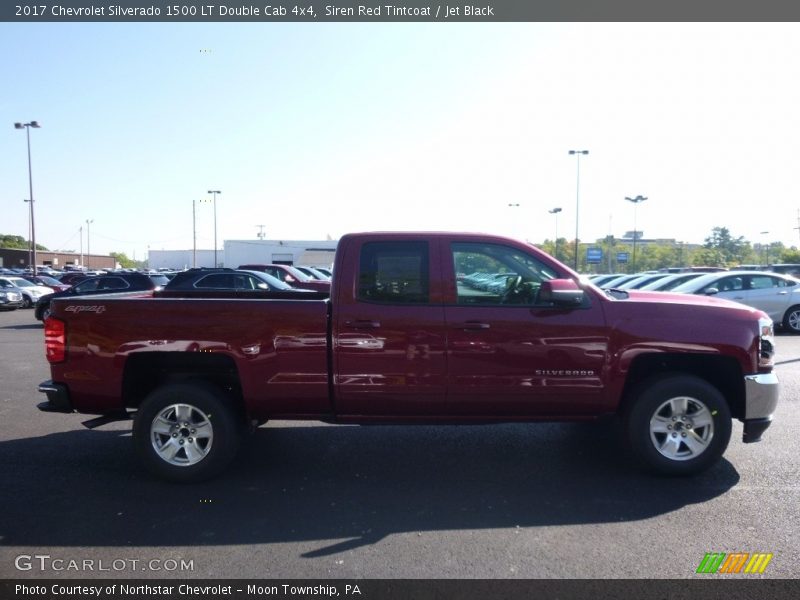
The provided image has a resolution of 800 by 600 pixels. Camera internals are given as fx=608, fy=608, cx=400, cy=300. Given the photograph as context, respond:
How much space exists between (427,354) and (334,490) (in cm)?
131

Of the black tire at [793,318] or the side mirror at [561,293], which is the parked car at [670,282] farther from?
the side mirror at [561,293]

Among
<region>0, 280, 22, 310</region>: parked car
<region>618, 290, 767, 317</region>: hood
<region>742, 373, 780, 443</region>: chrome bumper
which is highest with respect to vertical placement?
<region>618, 290, 767, 317</region>: hood

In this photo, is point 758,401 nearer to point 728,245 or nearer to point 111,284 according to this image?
point 111,284

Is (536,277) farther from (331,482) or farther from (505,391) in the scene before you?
(331,482)

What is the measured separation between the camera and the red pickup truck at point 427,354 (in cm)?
489

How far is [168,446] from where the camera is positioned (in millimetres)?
4988

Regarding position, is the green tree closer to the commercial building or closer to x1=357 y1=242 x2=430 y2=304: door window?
x1=357 y1=242 x2=430 y2=304: door window

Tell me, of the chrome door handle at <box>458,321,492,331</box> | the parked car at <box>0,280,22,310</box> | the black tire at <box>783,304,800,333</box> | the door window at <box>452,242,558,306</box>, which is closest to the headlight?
the door window at <box>452,242,558,306</box>

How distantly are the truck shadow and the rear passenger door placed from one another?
27.1 inches

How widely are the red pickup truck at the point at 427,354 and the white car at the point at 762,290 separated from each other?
1035 cm

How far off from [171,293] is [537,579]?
4529mm

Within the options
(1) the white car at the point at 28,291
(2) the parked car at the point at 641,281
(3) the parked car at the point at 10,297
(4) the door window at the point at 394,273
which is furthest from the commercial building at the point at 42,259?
(4) the door window at the point at 394,273

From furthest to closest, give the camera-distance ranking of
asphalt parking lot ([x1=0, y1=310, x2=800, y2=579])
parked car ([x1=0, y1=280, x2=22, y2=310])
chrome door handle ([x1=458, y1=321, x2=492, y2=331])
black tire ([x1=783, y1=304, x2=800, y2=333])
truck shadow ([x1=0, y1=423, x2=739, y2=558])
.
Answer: parked car ([x1=0, y1=280, x2=22, y2=310]) → black tire ([x1=783, y1=304, x2=800, y2=333]) → chrome door handle ([x1=458, y1=321, x2=492, y2=331]) → truck shadow ([x1=0, y1=423, x2=739, y2=558]) → asphalt parking lot ([x1=0, y1=310, x2=800, y2=579])

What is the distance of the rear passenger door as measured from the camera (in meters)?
4.88
